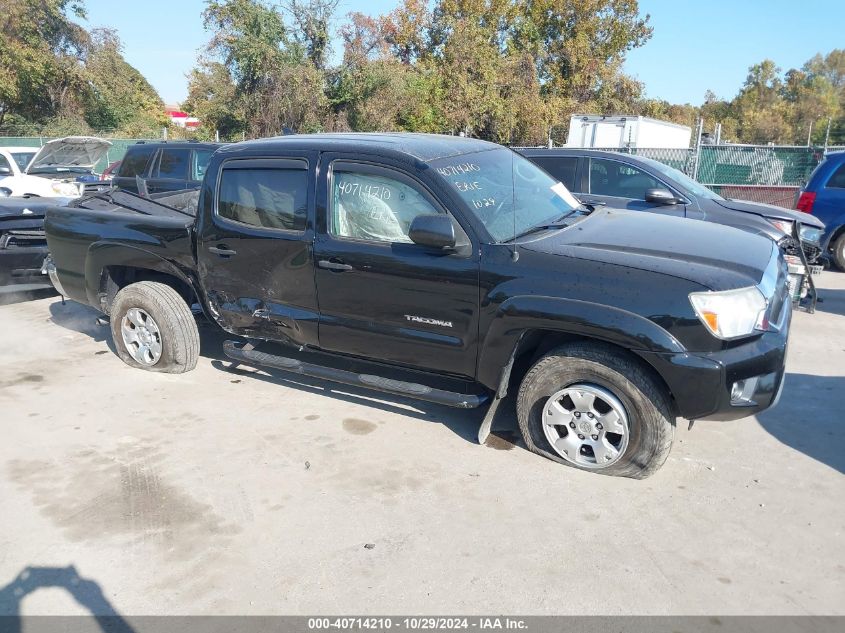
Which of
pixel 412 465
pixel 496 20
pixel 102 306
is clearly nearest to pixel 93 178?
pixel 102 306

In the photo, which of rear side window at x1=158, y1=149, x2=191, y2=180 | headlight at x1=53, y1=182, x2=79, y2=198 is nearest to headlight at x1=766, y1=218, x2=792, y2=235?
rear side window at x1=158, y1=149, x2=191, y2=180

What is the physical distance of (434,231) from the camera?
372 centimetres

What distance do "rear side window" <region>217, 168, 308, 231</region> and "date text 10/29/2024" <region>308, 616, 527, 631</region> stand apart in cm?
253

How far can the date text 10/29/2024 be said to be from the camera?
271cm

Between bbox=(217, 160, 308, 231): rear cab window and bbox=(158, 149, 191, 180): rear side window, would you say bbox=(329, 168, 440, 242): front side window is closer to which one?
bbox=(217, 160, 308, 231): rear cab window

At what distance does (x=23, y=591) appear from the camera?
2.96m

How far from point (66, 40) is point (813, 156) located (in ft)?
106

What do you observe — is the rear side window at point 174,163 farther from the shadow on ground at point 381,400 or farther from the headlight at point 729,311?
the headlight at point 729,311

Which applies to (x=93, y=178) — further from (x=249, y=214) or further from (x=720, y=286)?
(x=720, y=286)

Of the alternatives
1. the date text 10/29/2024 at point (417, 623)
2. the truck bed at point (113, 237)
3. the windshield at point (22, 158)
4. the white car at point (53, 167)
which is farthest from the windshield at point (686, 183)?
the windshield at point (22, 158)


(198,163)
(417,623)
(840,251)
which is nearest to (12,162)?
(198,163)

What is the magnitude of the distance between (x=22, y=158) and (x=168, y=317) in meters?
11.3

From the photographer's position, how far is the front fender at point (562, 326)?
3.37 m

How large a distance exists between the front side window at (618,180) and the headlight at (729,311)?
4477mm
